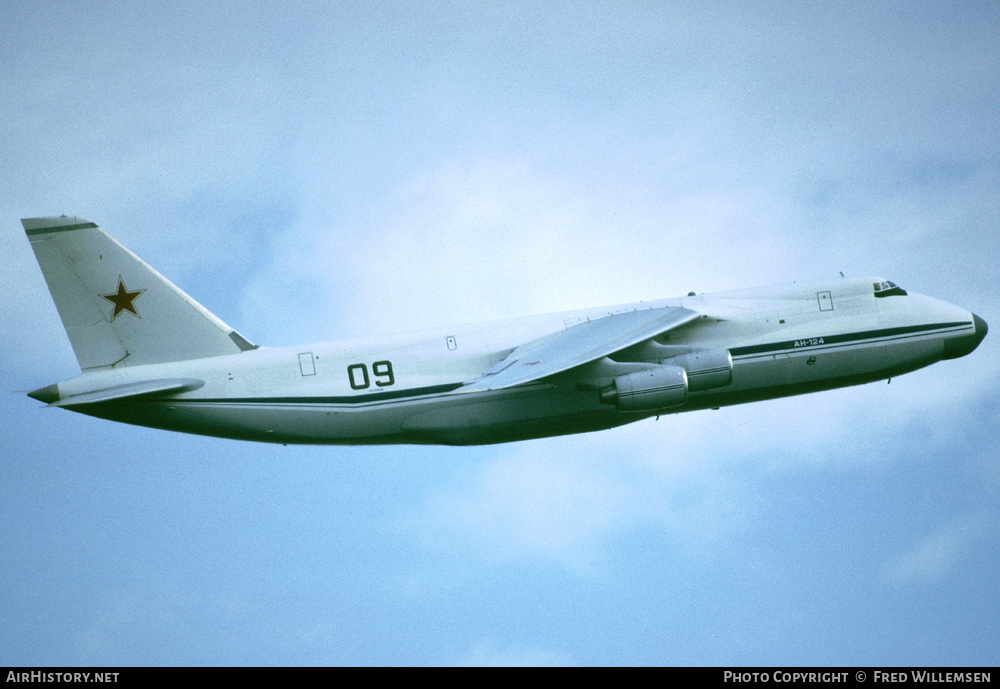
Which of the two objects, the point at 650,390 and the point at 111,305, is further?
the point at 111,305

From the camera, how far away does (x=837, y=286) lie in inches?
782

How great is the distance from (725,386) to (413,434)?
17.1 feet

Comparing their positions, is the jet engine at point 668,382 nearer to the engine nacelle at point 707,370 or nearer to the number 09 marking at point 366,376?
the engine nacelle at point 707,370

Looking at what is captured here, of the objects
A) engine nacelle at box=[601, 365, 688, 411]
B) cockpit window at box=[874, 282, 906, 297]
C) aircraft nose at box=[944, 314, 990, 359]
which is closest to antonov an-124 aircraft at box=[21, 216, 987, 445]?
engine nacelle at box=[601, 365, 688, 411]

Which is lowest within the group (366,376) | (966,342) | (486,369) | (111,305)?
(966,342)

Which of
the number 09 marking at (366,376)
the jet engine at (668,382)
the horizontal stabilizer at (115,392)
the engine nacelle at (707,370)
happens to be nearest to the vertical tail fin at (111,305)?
the horizontal stabilizer at (115,392)

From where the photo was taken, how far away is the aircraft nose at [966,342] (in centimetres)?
2014

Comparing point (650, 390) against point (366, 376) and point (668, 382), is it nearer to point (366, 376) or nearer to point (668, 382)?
point (668, 382)

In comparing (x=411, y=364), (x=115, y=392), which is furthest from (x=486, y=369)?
(x=115, y=392)

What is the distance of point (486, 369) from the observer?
19.0 m

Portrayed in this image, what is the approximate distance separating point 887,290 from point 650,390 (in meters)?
5.21

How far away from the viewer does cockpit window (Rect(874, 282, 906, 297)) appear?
19.9 meters

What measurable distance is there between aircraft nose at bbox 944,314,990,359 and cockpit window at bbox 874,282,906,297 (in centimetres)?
118

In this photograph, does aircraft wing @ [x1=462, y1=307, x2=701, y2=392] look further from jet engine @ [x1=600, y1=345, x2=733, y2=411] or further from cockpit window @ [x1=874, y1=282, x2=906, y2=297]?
cockpit window @ [x1=874, y1=282, x2=906, y2=297]
